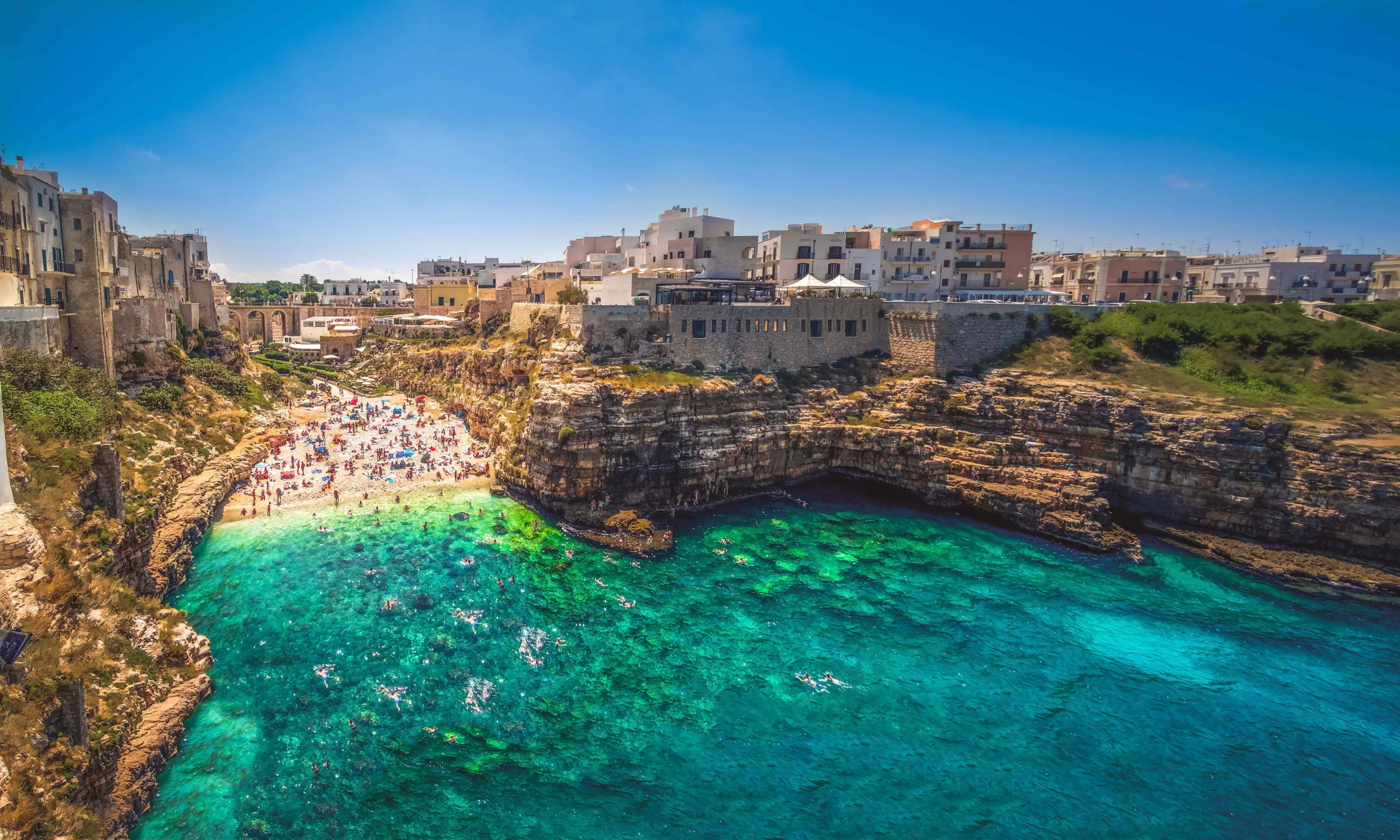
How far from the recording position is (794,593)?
2808 centimetres

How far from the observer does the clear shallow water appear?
1708 cm

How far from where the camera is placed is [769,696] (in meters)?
21.5

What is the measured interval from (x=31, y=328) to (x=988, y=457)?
155ft

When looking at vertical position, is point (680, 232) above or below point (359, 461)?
above

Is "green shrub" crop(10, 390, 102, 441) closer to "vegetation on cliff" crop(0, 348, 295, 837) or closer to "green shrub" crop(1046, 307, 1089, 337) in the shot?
"vegetation on cliff" crop(0, 348, 295, 837)

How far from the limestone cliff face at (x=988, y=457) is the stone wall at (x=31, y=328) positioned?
2096 centimetres

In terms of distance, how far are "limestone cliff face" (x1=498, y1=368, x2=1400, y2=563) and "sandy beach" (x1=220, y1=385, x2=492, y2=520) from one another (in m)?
6.15

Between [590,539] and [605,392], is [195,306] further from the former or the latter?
[590,539]

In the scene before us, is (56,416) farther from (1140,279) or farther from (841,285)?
(1140,279)

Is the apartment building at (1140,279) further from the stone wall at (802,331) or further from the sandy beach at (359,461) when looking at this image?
the sandy beach at (359,461)

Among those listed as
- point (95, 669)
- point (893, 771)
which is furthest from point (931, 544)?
point (95, 669)

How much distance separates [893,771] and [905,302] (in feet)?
113

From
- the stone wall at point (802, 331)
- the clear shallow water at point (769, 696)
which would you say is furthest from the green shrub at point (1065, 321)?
the clear shallow water at point (769, 696)

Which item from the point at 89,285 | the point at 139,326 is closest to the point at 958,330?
the point at 89,285
